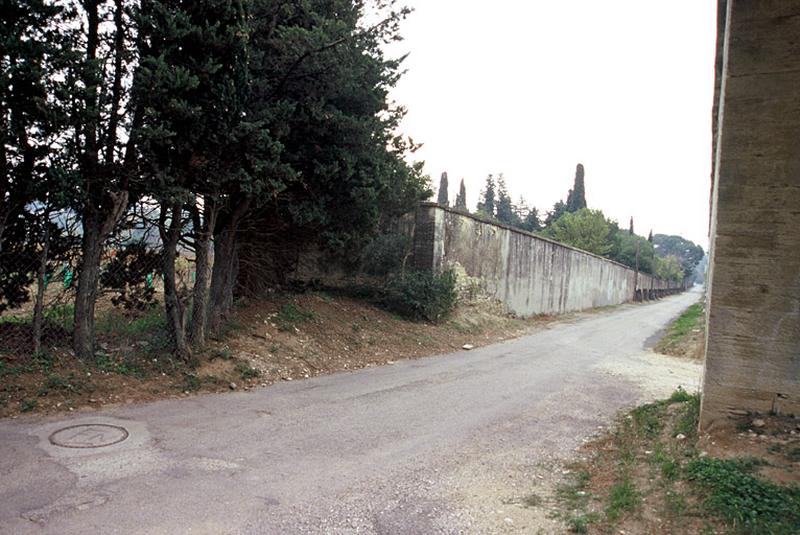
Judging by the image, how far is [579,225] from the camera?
4881 centimetres

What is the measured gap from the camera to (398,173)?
39.8 ft

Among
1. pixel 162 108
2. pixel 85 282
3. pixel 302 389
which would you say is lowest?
pixel 302 389

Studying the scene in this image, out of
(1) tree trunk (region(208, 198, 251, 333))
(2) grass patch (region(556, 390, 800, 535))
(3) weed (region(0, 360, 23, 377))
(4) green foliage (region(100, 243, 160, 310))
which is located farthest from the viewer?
(1) tree trunk (region(208, 198, 251, 333))

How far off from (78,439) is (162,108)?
4.02 metres

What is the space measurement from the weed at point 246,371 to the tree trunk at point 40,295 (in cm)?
251

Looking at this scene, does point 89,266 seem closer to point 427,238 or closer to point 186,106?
point 186,106

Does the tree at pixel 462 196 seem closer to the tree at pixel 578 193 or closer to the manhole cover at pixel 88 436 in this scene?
→ the tree at pixel 578 193

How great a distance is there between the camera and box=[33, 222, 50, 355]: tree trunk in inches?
247

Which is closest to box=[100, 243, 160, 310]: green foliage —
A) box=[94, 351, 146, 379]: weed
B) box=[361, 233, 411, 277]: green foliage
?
box=[94, 351, 146, 379]: weed

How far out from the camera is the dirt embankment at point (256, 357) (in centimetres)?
580

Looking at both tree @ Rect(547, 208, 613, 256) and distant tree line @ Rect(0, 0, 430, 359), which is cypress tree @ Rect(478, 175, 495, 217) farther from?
distant tree line @ Rect(0, 0, 430, 359)

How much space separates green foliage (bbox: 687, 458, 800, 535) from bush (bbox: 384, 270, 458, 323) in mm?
9957

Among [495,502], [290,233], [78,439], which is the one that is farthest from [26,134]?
[495,502]

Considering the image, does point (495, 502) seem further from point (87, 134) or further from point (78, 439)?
point (87, 134)
